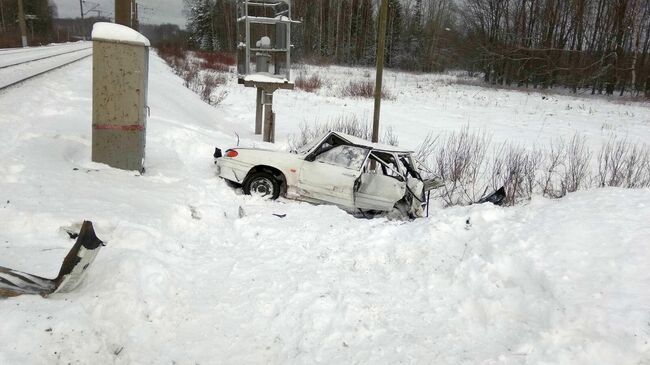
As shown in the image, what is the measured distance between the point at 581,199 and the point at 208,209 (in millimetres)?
4613

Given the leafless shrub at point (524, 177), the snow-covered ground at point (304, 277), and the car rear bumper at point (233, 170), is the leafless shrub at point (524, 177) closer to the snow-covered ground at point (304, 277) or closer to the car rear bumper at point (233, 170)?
the snow-covered ground at point (304, 277)

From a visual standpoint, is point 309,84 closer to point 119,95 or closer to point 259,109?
point 259,109

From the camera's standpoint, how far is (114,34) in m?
6.20

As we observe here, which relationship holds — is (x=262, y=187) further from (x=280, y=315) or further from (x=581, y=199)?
(x=581, y=199)

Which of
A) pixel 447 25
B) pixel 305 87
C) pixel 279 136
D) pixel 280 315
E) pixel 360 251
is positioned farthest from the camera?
pixel 447 25

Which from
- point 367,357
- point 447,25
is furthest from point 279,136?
point 447,25

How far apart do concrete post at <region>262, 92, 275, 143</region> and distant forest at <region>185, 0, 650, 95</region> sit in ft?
44.1

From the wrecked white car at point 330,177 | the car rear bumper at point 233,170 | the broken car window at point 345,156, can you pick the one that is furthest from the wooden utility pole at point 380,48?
the car rear bumper at point 233,170

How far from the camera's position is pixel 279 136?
43.2ft

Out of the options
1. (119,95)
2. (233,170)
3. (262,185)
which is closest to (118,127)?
(119,95)

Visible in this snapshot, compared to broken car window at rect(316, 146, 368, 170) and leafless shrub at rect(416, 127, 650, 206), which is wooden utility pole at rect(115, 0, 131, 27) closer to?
broken car window at rect(316, 146, 368, 170)

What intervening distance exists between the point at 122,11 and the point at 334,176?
15.2 ft

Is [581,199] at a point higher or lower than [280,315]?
higher

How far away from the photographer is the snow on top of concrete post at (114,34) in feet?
20.2
